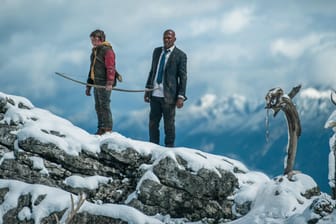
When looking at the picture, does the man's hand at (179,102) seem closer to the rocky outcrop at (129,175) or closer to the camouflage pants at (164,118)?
the camouflage pants at (164,118)

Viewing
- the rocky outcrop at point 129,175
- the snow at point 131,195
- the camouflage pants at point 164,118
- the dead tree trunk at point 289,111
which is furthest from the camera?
the camouflage pants at point 164,118

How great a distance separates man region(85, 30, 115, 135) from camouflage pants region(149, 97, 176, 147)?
90 cm

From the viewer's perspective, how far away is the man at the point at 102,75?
1370cm

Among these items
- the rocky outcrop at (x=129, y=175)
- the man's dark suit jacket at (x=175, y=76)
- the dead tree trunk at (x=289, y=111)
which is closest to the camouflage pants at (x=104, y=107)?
the rocky outcrop at (x=129, y=175)

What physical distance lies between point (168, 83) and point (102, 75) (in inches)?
56.4

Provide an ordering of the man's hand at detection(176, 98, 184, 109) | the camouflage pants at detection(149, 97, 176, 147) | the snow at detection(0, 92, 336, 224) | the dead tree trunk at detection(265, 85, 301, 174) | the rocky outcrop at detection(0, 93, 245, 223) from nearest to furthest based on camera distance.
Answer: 1. the snow at detection(0, 92, 336, 224)
2. the rocky outcrop at detection(0, 93, 245, 223)
3. the dead tree trunk at detection(265, 85, 301, 174)
4. the man's hand at detection(176, 98, 184, 109)
5. the camouflage pants at detection(149, 97, 176, 147)

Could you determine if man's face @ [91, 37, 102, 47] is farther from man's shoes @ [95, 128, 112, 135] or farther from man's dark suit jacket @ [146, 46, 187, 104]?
man's shoes @ [95, 128, 112, 135]

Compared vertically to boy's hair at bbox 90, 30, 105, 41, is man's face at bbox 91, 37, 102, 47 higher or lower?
lower

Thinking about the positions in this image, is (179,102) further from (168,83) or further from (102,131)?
(102,131)

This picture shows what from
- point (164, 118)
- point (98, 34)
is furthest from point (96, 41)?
point (164, 118)

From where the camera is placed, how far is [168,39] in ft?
44.9

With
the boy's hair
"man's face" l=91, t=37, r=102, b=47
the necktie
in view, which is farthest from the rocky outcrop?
the boy's hair

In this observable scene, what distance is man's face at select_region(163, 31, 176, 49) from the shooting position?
13648 mm

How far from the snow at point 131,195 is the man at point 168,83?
2.83 feet
